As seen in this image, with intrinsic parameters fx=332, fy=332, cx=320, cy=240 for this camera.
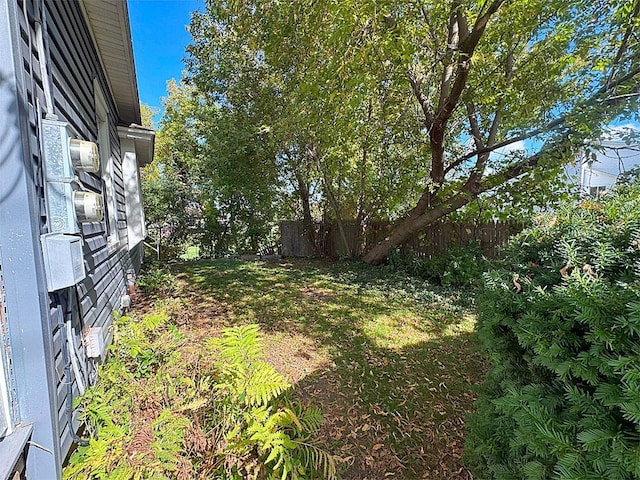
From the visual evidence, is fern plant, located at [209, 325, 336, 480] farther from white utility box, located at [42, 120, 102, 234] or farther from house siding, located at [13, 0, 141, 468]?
white utility box, located at [42, 120, 102, 234]

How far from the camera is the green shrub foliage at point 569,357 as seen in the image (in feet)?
3.54

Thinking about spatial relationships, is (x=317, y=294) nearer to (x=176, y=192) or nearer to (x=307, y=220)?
(x=307, y=220)

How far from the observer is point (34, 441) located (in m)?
1.42

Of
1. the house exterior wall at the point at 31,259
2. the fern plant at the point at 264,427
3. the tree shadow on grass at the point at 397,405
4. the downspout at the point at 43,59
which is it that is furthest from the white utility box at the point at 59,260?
the tree shadow on grass at the point at 397,405

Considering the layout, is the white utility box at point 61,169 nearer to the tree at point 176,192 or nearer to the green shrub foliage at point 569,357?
the green shrub foliage at point 569,357

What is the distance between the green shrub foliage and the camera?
1.08 metres

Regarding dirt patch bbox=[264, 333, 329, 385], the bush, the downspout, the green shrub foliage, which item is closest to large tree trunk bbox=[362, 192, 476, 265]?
the bush

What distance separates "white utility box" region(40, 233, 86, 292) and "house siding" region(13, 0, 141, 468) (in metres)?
0.09

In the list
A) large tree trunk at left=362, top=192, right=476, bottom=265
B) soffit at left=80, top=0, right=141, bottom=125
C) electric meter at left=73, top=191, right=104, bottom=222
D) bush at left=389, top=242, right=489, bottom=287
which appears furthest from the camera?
large tree trunk at left=362, top=192, right=476, bottom=265

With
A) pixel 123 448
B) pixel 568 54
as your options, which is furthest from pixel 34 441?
pixel 568 54

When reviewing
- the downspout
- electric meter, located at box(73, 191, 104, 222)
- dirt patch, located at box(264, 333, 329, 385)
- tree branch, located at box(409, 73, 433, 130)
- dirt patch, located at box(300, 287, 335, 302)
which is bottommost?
dirt patch, located at box(264, 333, 329, 385)

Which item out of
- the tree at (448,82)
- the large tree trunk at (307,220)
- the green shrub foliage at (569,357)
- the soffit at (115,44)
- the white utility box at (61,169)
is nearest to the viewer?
the green shrub foliage at (569,357)

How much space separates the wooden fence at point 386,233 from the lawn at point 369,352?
137 centimetres

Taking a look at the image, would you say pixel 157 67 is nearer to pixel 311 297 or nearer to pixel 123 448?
pixel 311 297
